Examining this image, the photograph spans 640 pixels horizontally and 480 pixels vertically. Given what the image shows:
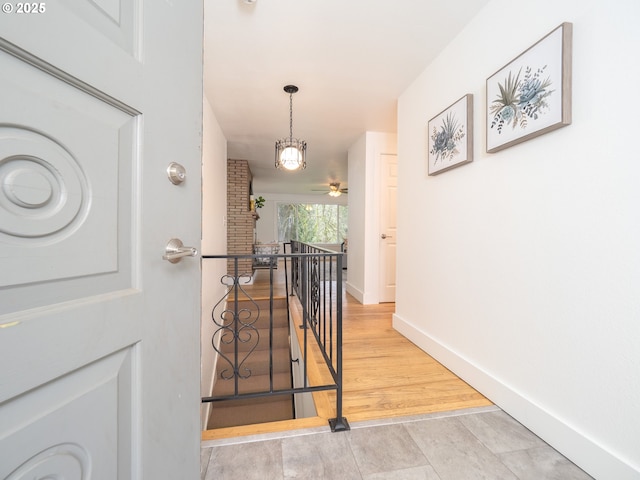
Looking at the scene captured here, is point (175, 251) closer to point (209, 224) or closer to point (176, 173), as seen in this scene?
point (176, 173)

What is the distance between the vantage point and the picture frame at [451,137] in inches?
66.7

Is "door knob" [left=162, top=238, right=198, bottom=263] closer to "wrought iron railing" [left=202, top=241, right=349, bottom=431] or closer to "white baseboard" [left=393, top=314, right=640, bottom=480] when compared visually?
"wrought iron railing" [left=202, top=241, right=349, bottom=431]

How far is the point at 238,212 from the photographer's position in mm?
5090

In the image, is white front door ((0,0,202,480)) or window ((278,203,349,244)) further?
window ((278,203,349,244))

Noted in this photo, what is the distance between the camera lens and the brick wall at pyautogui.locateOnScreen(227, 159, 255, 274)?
5051 mm

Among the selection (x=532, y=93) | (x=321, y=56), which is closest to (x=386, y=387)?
(x=532, y=93)

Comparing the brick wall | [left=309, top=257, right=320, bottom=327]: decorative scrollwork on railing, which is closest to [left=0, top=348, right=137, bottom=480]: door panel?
[left=309, top=257, right=320, bottom=327]: decorative scrollwork on railing

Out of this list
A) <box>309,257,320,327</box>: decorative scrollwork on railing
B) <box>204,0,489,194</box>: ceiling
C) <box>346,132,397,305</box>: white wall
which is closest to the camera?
<box>204,0,489,194</box>: ceiling

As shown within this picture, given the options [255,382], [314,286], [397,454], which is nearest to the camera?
[397,454]

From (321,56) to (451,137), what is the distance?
117 centimetres

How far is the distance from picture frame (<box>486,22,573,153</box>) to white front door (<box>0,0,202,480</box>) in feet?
4.79

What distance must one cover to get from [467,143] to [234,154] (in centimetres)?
414

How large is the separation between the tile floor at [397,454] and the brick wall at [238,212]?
4155mm

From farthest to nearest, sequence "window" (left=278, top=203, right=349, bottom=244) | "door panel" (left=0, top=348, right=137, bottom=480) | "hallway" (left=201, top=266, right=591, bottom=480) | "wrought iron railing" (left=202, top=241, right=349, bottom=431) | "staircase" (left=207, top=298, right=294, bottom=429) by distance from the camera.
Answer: "window" (left=278, top=203, right=349, bottom=244) → "staircase" (left=207, top=298, right=294, bottom=429) → "wrought iron railing" (left=202, top=241, right=349, bottom=431) → "hallway" (left=201, top=266, right=591, bottom=480) → "door panel" (left=0, top=348, right=137, bottom=480)
